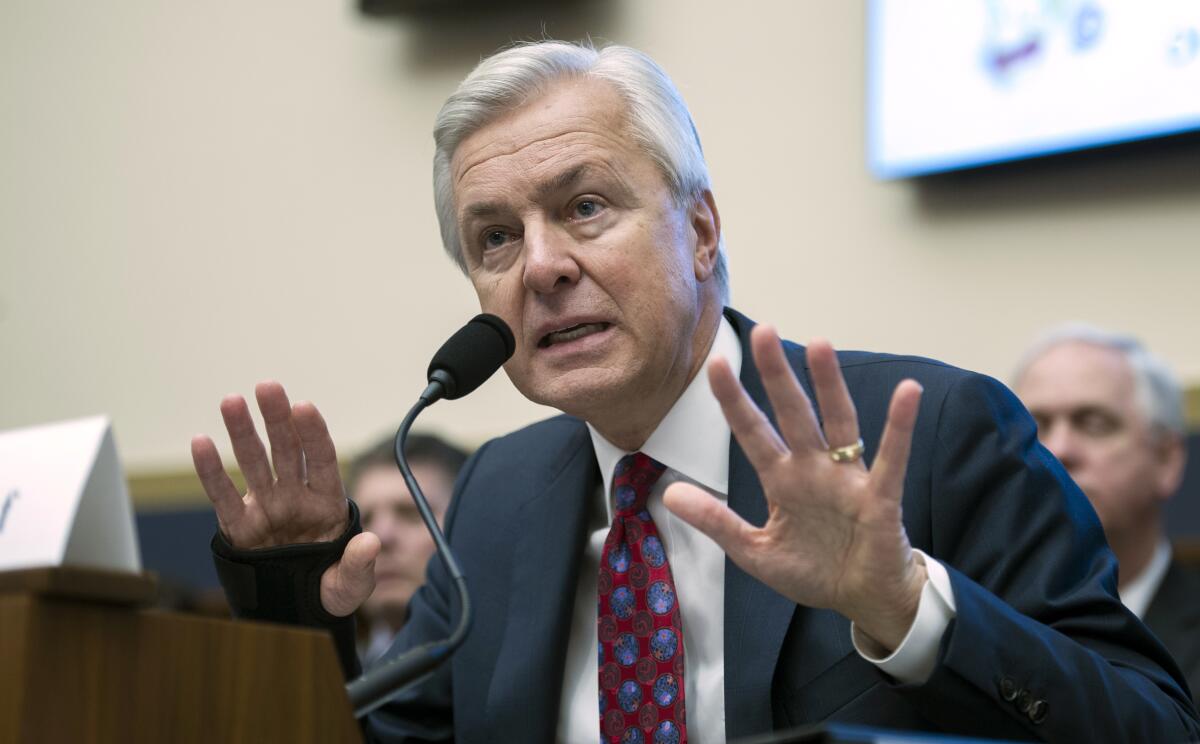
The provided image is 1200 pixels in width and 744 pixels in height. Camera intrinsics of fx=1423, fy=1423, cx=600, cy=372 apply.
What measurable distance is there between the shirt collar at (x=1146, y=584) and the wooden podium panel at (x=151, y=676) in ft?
7.07

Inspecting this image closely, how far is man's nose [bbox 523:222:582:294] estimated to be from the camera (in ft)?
5.86

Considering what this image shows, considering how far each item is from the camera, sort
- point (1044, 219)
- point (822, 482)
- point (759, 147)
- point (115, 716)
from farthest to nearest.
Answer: point (759, 147)
point (1044, 219)
point (822, 482)
point (115, 716)

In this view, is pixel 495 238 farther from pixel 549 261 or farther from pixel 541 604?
pixel 541 604

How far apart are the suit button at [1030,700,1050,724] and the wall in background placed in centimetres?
191

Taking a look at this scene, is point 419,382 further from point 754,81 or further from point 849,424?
point 849,424

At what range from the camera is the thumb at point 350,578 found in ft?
5.17

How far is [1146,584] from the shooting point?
9.83 feet

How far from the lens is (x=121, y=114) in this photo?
15.2 feet

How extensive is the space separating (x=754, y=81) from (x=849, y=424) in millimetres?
2532

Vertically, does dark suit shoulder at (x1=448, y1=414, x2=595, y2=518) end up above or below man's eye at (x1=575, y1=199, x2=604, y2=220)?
below

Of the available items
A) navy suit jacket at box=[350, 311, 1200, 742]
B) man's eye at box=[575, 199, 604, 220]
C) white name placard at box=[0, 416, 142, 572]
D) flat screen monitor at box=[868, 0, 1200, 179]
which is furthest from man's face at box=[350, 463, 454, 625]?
white name placard at box=[0, 416, 142, 572]

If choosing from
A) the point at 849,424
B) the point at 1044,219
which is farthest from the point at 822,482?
the point at 1044,219

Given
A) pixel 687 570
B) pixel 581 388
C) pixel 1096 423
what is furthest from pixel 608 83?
pixel 1096 423

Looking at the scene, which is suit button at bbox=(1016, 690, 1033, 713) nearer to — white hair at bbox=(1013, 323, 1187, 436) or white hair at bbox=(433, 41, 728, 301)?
white hair at bbox=(433, 41, 728, 301)
